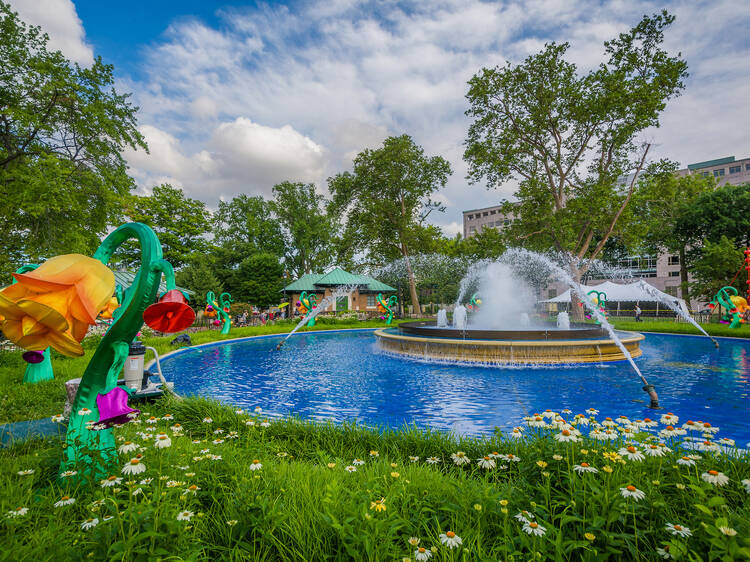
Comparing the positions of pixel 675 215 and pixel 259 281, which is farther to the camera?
pixel 259 281

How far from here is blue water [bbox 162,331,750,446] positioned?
22.5ft

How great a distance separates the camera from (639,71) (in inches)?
893

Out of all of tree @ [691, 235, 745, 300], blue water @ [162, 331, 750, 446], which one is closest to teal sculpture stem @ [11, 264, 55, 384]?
blue water @ [162, 331, 750, 446]

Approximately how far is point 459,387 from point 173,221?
36.5 metres

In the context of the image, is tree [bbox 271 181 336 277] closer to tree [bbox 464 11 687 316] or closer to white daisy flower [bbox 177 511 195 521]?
tree [bbox 464 11 687 316]

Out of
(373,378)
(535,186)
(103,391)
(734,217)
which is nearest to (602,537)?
(103,391)

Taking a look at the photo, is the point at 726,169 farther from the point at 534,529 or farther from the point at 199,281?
the point at 534,529

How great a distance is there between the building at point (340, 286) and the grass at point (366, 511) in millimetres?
35954

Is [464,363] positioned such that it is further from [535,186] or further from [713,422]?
[535,186]

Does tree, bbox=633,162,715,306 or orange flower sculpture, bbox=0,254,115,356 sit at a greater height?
tree, bbox=633,162,715,306

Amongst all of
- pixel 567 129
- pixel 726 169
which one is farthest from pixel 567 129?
pixel 726 169

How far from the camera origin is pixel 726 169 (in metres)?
70.1

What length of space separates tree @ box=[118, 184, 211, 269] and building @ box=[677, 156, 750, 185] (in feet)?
277

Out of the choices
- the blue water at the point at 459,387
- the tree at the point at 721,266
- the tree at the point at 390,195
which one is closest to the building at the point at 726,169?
the tree at the point at 721,266
